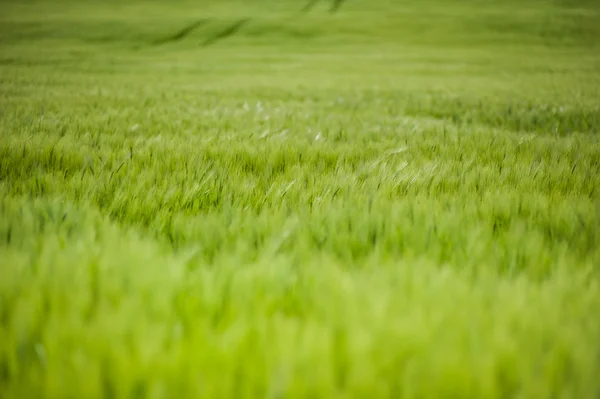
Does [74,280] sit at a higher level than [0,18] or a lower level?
lower

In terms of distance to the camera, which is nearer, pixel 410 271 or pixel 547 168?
pixel 410 271

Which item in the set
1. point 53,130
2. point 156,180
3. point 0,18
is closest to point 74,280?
point 156,180

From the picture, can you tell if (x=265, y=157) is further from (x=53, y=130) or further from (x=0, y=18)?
(x=0, y=18)

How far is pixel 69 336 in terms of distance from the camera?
2.33 ft

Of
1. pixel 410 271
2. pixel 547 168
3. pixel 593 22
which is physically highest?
pixel 593 22

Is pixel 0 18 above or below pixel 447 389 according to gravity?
above

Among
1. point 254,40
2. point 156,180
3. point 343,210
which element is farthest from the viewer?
point 254,40

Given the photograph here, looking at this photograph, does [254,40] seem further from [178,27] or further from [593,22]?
[593,22]

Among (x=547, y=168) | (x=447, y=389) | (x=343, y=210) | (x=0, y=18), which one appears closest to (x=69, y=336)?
(x=447, y=389)

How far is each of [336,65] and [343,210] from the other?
2935cm

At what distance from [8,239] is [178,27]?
180 feet

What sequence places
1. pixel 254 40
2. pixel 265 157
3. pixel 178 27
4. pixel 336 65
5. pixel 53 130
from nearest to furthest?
1. pixel 265 157
2. pixel 53 130
3. pixel 336 65
4. pixel 254 40
5. pixel 178 27

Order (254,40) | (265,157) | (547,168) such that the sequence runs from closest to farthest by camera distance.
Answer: (547,168), (265,157), (254,40)

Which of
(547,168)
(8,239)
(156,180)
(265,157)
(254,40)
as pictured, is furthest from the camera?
(254,40)
